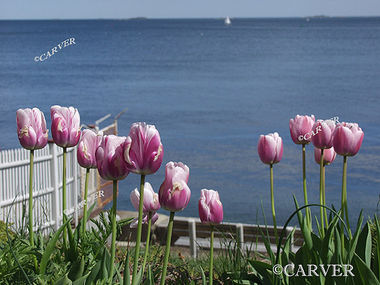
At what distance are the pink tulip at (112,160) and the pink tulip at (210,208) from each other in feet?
1.04

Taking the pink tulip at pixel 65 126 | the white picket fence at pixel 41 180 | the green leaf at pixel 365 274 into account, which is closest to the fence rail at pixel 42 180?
the white picket fence at pixel 41 180

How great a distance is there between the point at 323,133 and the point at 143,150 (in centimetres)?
120

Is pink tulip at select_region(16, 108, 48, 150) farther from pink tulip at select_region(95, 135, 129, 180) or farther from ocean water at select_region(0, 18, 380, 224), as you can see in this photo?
ocean water at select_region(0, 18, 380, 224)

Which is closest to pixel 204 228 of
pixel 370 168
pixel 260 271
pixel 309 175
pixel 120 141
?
pixel 260 271

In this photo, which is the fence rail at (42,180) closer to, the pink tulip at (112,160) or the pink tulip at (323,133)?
the pink tulip at (323,133)

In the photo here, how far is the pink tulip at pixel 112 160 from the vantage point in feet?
6.51

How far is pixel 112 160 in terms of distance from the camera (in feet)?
6.51

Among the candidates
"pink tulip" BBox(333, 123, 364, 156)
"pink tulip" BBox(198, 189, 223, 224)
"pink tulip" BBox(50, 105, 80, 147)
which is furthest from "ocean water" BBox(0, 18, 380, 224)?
"pink tulip" BBox(50, 105, 80, 147)

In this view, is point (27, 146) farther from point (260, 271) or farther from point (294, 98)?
point (294, 98)

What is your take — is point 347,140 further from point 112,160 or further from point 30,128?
point 30,128

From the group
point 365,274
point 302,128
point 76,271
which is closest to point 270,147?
point 302,128

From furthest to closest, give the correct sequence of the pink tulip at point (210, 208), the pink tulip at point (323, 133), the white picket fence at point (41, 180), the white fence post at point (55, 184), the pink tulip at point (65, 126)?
1. the white fence post at point (55, 184)
2. the white picket fence at point (41, 180)
3. the pink tulip at point (323, 133)
4. the pink tulip at point (65, 126)
5. the pink tulip at point (210, 208)

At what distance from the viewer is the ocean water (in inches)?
1049

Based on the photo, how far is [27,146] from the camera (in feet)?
8.46
